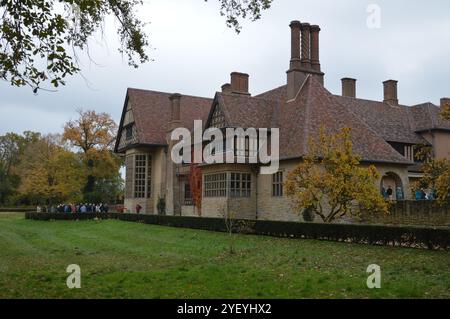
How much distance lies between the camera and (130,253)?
18.2 metres

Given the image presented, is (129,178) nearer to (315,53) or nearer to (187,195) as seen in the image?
(187,195)

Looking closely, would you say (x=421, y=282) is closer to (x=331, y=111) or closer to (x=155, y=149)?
(x=331, y=111)

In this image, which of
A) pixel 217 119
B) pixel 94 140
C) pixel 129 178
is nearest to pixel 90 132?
pixel 94 140

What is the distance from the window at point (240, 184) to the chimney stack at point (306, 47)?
341 inches

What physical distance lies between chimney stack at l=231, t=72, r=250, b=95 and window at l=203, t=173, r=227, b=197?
27.5 ft

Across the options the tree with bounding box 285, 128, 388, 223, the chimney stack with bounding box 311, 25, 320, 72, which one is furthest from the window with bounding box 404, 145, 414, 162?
the tree with bounding box 285, 128, 388, 223

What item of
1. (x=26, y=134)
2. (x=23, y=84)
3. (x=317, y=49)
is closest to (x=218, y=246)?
(x=23, y=84)

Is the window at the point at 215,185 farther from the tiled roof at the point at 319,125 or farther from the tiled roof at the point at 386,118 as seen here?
the tiled roof at the point at 386,118

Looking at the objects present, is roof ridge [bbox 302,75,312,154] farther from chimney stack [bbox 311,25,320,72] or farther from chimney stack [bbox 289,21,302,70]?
chimney stack [bbox 311,25,320,72]

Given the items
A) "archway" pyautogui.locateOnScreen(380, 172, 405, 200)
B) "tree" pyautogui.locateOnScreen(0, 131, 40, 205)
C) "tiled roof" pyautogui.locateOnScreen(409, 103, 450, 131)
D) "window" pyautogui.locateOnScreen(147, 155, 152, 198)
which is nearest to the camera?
"archway" pyautogui.locateOnScreen(380, 172, 405, 200)

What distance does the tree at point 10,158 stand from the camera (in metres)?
73.4

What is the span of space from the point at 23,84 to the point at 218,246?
35.9ft

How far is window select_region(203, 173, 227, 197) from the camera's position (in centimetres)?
3176

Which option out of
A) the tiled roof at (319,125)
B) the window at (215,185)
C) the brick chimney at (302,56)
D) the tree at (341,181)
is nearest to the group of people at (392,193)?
the tiled roof at (319,125)
